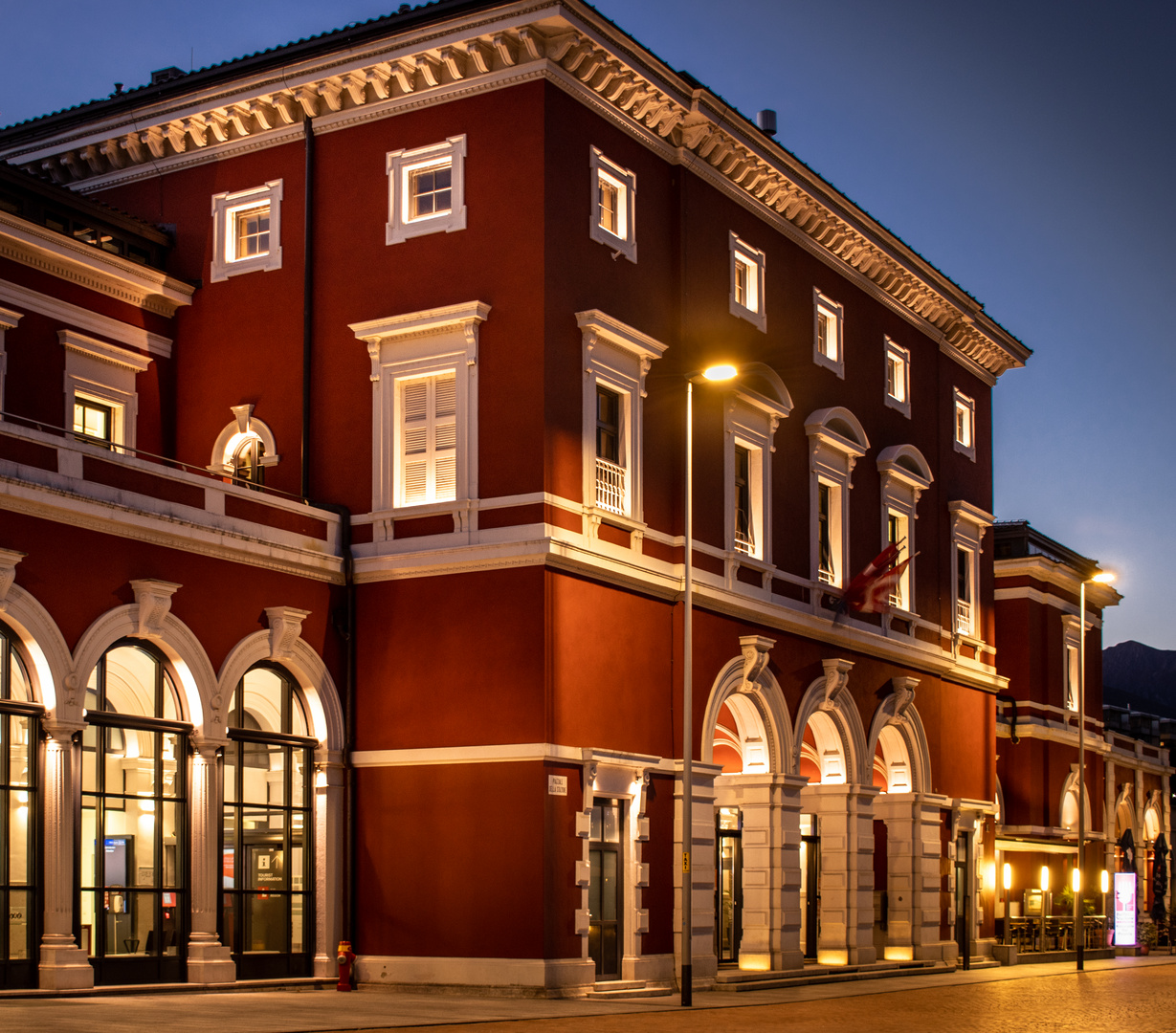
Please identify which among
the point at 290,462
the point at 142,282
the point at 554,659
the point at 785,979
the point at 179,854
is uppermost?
the point at 142,282

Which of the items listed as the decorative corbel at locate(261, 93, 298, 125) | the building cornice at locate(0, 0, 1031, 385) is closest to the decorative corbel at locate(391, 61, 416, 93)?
the building cornice at locate(0, 0, 1031, 385)

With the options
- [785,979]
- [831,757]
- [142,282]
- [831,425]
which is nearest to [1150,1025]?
[785,979]

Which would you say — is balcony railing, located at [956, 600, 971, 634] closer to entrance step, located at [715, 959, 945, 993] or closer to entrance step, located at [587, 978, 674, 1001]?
entrance step, located at [715, 959, 945, 993]

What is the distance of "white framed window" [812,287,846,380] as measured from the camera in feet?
127

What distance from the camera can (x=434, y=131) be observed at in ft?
102

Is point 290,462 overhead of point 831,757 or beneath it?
overhead

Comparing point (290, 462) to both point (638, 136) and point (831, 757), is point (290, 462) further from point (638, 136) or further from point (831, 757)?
point (831, 757)

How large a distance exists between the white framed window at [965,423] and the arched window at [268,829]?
74.1 feet

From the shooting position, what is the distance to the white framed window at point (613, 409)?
30219mm

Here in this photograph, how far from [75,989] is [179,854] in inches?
120

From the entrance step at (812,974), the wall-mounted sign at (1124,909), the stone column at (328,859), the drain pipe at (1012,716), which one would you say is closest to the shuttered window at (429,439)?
the stone column at (328,859)

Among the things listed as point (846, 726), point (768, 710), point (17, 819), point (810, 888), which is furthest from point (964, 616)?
point (17, 819)

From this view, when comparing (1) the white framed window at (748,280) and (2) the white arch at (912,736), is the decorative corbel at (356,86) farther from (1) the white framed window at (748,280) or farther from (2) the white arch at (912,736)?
(2) the white arch at (912,736)

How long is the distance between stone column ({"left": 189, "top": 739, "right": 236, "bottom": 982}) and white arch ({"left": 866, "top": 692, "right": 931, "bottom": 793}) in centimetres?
1736
